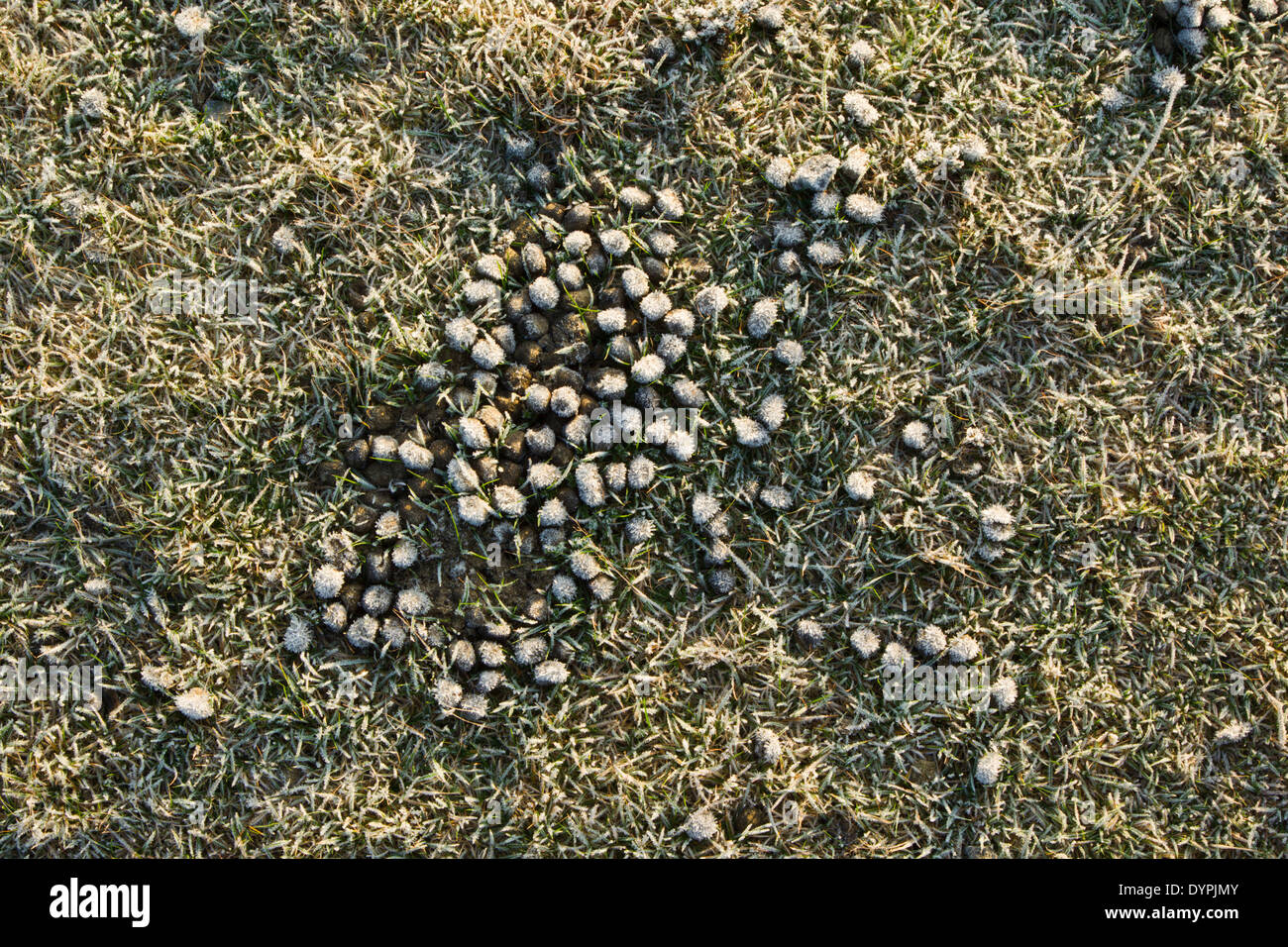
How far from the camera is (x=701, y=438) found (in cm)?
303

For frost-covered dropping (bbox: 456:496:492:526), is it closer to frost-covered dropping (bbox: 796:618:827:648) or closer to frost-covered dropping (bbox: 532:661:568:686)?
frost-covered dropping (bbox: 532:661:568:686)

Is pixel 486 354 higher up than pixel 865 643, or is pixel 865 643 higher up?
pixel 486 354

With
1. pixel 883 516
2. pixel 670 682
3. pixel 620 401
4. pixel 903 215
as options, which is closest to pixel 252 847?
pixel 670 682

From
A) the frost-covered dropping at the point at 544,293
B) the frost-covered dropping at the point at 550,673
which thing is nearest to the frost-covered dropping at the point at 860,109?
the frost-covered dropping at the point at 544,293

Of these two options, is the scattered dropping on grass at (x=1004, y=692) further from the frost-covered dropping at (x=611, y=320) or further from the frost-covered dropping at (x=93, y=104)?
the frost-covered dropping at (x=93, y=104)

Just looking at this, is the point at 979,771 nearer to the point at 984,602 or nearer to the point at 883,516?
the point at 984,602

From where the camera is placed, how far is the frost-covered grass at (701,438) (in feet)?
9.82

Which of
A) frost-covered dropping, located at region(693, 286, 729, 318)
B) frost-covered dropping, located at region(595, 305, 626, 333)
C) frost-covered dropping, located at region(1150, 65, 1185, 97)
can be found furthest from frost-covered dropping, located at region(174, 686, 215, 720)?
frost-covered dropping, located at region(1150, 65, 1185, 97)

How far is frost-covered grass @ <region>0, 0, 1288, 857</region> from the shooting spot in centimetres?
299

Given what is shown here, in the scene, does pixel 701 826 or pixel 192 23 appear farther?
pixel 192 23

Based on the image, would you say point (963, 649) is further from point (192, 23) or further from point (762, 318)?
point (192, 23)

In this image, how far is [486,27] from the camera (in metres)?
3.08

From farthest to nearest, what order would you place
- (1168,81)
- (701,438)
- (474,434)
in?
1. (1168,81)
2. (701,438)
3. (474,434)

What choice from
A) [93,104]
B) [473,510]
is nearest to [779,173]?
[473,510]
